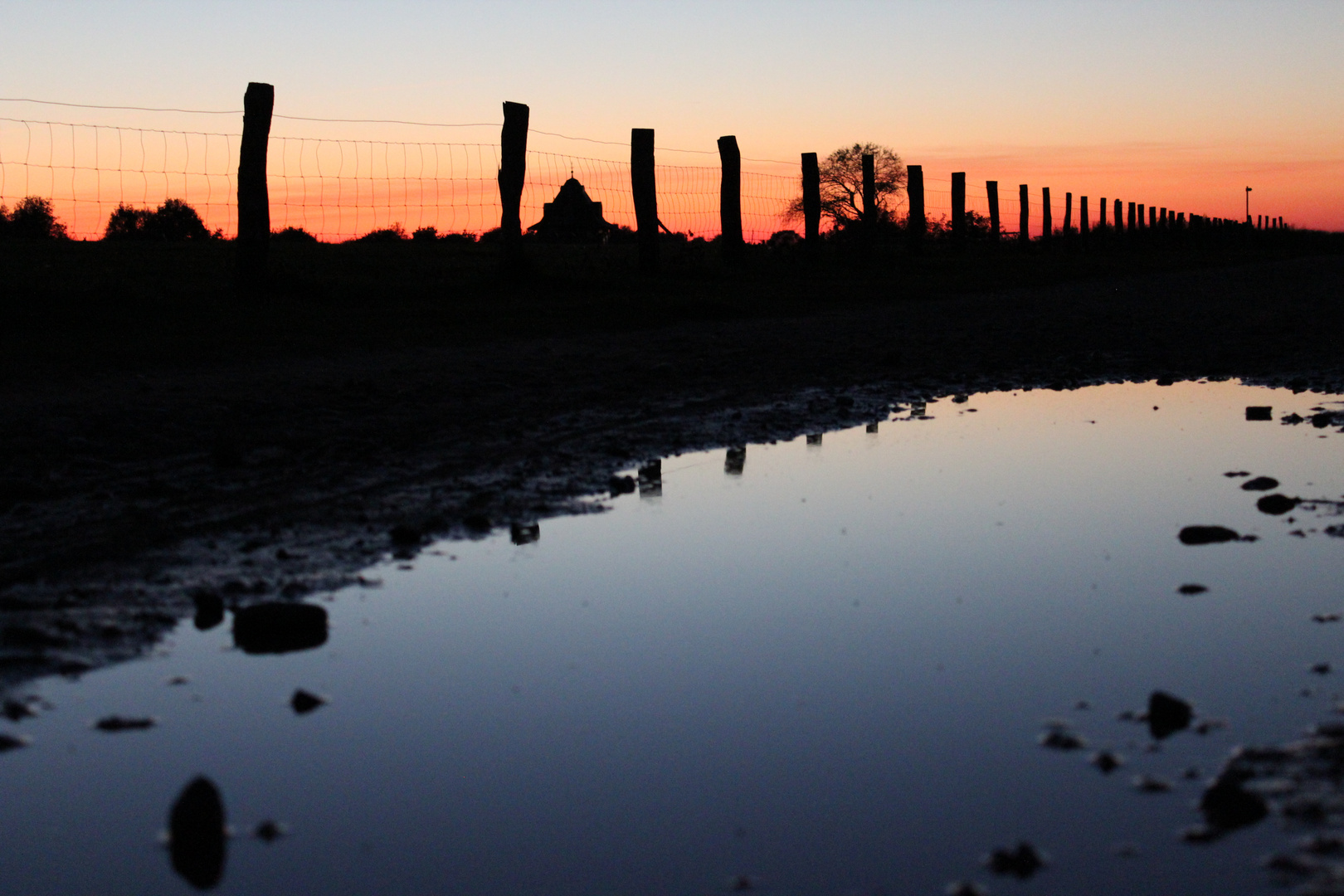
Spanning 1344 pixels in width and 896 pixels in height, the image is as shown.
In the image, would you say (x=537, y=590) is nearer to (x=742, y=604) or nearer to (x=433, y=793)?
(x=742, y=604)

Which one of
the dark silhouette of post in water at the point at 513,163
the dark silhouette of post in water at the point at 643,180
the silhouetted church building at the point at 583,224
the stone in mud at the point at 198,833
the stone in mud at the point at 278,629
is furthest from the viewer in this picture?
the silhouetted church building at the point at 583,224

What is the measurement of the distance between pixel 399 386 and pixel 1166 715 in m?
6.13

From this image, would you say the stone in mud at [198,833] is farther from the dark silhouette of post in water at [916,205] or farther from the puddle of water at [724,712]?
the dark silhouette of post in water at [916,205]

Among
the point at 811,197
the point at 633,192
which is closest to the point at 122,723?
the point at 633,192

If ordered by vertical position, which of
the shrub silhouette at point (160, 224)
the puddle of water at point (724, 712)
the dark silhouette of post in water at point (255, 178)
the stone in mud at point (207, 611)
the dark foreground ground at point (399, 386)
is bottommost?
the puddle of water at point (724, 712)

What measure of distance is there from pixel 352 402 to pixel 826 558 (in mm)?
4021

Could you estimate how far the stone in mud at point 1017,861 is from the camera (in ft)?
7.18

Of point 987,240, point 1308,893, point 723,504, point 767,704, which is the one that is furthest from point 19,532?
point 987,240

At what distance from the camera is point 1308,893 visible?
2061mm

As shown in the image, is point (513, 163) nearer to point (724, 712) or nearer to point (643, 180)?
point (643, 180)

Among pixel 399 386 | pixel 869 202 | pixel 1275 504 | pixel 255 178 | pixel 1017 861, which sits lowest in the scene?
pixel 1017 861

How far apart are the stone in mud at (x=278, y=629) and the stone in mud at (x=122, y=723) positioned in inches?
21.1

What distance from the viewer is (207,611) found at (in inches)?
149

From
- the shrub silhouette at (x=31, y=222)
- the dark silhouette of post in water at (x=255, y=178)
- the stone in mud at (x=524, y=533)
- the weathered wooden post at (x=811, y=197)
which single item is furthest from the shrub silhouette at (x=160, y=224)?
the stone in mud at (x=524, y=533)
